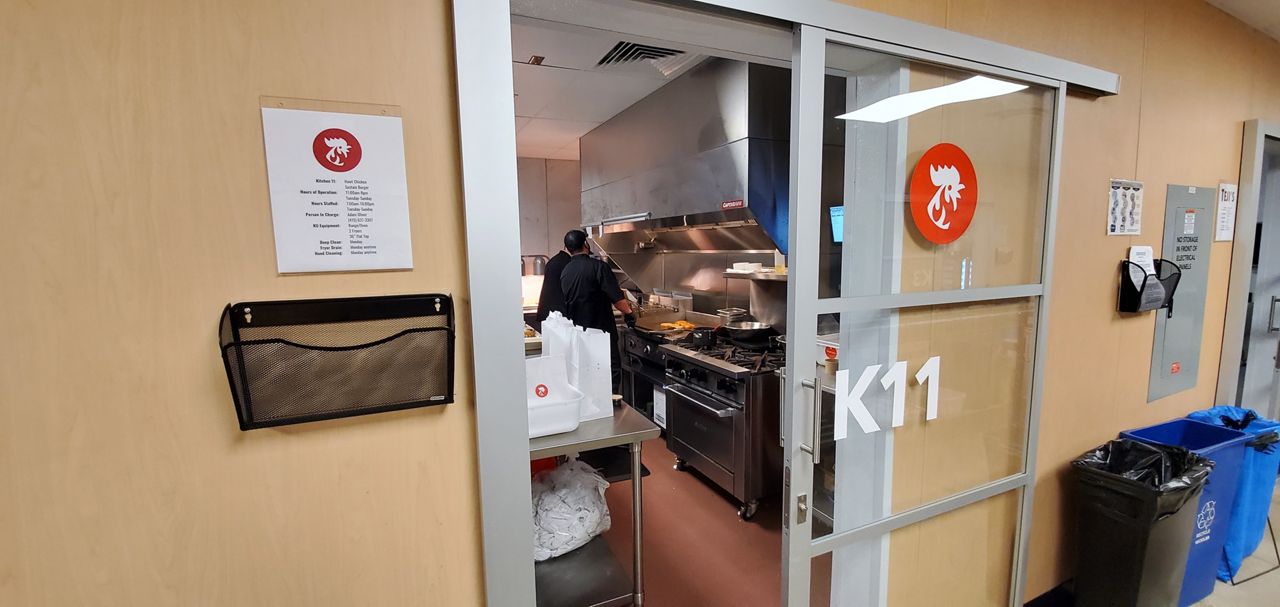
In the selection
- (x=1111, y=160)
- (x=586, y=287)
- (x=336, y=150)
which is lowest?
(x=586, y=287)

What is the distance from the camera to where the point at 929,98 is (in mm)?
1527

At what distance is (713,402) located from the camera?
297 cm

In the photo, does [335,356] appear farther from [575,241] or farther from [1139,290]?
[575,241]

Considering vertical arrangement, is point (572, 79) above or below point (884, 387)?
above

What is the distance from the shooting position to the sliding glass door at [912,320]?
1.35 metres

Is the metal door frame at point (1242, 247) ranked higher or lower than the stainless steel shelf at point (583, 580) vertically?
higher

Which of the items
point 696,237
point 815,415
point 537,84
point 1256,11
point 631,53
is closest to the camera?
point 815,415

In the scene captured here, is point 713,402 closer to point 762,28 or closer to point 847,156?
point 847,156

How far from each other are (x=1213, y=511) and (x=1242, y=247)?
1.33 metres

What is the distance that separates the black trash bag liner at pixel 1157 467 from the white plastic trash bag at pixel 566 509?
194 cm

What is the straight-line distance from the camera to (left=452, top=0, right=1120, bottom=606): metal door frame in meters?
0.94

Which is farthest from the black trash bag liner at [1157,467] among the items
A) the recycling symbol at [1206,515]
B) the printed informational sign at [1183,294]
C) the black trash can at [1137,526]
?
the printed informational sign at [1183,294]

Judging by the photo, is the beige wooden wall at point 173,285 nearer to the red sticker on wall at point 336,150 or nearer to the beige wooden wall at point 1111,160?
the red sticker on wall at point 336,150

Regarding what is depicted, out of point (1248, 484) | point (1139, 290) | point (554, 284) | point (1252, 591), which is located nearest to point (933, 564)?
point (1139, 290)
